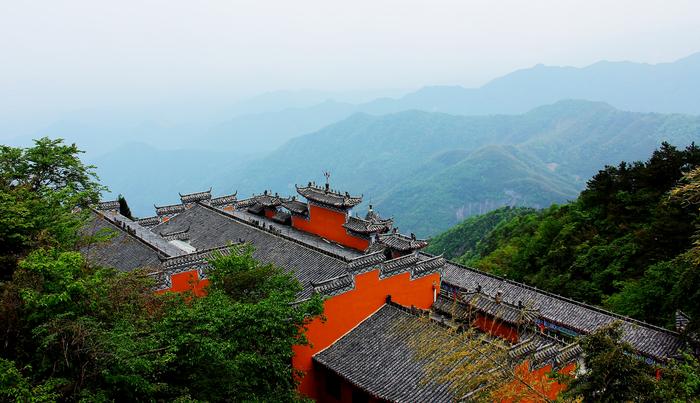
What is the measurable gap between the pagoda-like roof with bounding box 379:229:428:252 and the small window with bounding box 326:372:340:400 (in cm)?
697

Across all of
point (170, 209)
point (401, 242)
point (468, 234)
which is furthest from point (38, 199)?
point (468, 234)

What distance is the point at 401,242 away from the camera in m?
21.6

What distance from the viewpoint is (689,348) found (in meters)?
15.9

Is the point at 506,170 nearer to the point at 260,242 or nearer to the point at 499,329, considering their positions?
the point at 260,242

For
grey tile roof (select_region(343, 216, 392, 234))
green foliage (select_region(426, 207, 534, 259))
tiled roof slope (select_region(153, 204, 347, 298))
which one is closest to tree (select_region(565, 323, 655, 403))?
tiled roof slope (select_region(153, 204, 347, 298))

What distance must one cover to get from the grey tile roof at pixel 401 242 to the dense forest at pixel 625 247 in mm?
8873

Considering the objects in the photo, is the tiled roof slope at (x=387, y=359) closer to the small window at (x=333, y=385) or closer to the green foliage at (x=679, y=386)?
the small window at (x=333, y=385)

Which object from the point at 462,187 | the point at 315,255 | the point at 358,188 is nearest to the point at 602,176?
the point at 315,255

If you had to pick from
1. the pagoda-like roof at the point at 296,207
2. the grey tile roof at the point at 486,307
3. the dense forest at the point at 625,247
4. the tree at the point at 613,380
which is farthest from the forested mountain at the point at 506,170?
the tree at the point at 613,380

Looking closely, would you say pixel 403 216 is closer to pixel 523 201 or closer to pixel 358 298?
pixel 523 201

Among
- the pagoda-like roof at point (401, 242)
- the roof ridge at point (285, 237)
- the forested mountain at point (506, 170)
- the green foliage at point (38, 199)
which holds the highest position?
the green foliage at point (38, 199)

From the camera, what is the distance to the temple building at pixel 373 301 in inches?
537

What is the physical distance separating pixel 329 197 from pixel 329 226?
4.54 ft

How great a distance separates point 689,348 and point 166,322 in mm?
15056
